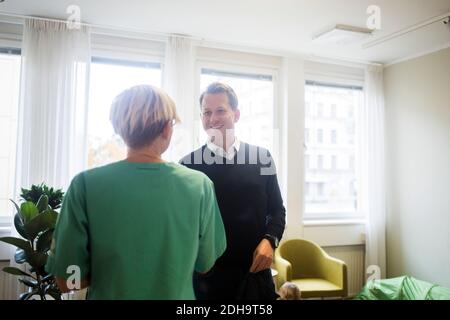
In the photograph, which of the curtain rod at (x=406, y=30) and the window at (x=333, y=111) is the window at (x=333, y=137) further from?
the curtain rod at (x=406, y=30)

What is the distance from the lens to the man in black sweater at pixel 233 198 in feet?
3.12

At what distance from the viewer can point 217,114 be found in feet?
3.18

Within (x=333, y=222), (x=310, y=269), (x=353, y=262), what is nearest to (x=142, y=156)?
(x=310, y=269)

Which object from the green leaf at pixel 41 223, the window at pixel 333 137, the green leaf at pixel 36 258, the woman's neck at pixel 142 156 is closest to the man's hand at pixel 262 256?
the woman's neck at pixel 142 156

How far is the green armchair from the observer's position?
7.42 ft

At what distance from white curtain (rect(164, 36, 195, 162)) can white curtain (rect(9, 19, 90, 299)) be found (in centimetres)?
56

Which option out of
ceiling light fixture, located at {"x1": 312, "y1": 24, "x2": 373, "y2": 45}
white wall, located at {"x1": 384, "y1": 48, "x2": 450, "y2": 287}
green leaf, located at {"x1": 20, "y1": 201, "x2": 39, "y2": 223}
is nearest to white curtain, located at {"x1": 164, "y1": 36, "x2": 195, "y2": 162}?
ceiling light fixture, located at {"x1": 312, "y1": 24, "x2": 373, "y2": 45}

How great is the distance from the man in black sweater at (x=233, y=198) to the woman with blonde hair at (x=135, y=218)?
0.27 meters

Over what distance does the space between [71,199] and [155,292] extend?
265mm

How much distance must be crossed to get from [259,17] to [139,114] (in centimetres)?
173
